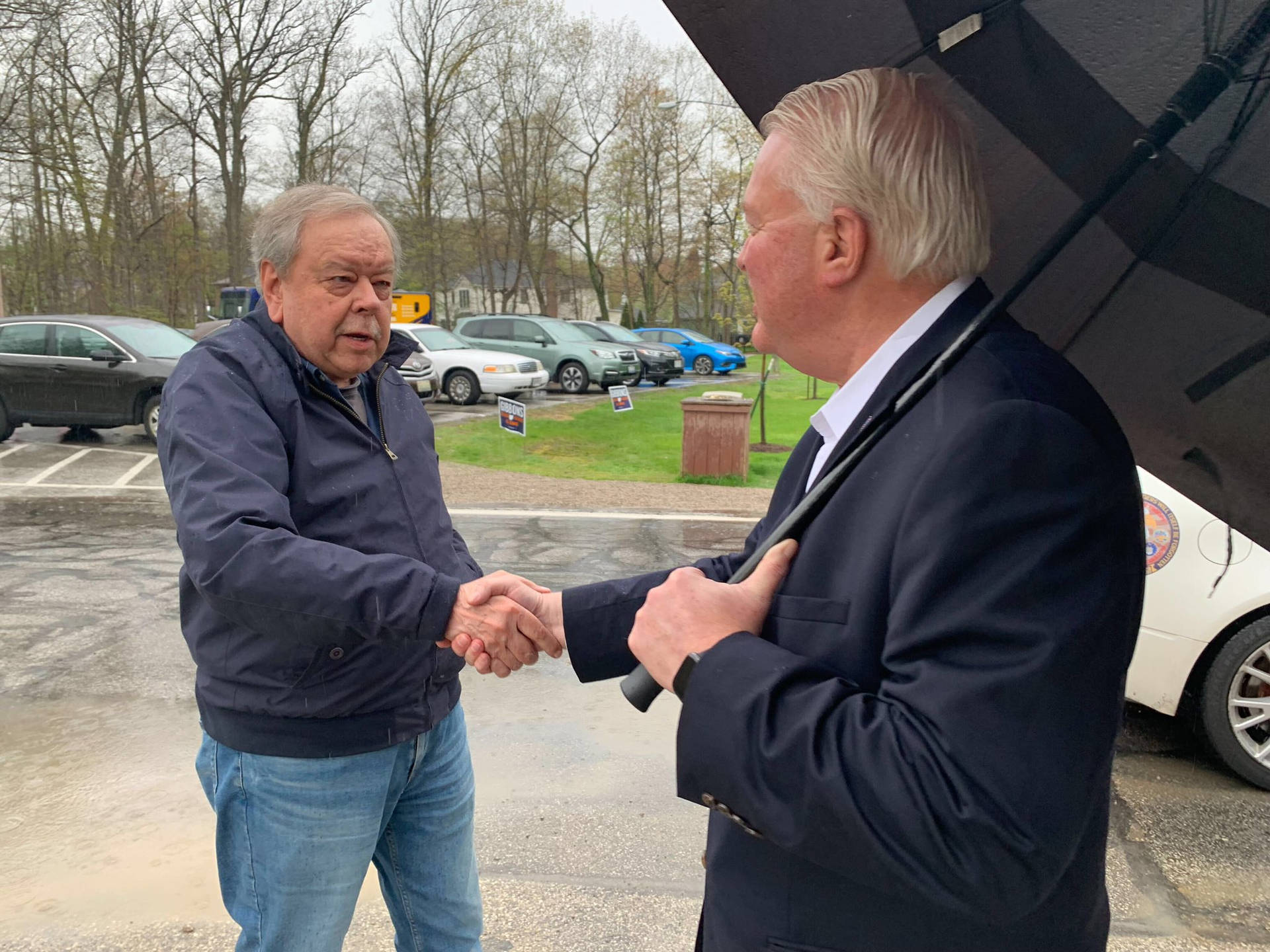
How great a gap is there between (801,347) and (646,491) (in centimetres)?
963

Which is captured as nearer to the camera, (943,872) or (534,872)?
(943,872)

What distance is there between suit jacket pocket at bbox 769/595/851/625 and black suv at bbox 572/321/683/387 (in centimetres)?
2510

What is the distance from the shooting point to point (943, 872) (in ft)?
3.53

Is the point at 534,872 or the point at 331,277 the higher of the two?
the point at 331,277

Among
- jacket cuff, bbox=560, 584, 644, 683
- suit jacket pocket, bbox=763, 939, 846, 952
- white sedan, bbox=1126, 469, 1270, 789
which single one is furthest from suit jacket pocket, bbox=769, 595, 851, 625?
white sedan, bbox=1126, 469, 1270, 789

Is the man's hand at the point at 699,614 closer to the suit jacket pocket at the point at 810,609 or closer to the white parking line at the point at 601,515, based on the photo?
the suit jacket pocket at the point at 810,609

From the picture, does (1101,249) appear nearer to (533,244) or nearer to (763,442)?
(763,442)

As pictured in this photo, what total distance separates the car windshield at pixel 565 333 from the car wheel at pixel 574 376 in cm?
82

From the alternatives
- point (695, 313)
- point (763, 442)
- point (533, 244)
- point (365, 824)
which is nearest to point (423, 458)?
point (365, 824)

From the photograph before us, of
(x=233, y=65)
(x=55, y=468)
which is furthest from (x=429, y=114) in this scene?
(x=55, y=468)

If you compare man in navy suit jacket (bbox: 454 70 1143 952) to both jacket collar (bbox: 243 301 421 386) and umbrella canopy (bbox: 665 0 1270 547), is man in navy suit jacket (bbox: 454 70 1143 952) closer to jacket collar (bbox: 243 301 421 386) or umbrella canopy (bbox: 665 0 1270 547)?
umbrella canopy (bbox: 665 0 1270 547)

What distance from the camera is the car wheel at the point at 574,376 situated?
23.4 meters

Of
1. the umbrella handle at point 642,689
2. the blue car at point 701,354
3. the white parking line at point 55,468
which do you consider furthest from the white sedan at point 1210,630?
the blue car at point 701,354

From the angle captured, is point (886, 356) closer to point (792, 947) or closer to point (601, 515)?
point (792, 947)
